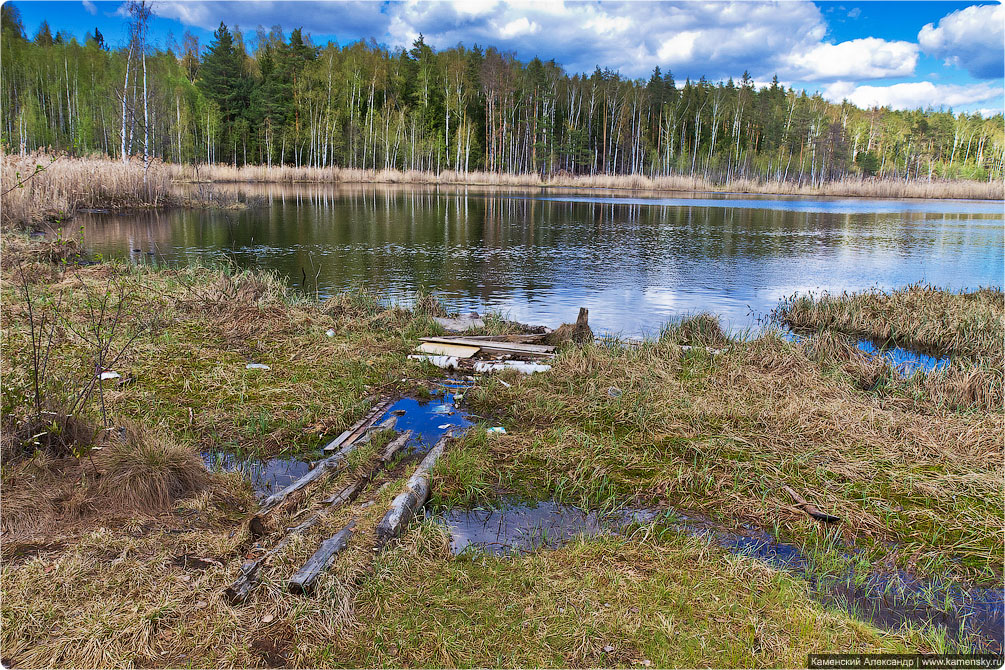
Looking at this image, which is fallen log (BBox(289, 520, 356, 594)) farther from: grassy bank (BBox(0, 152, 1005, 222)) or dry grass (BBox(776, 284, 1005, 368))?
grassy bank (BBox(0, 152, 1005, 222))

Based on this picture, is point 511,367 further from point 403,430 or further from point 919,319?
point 919,319

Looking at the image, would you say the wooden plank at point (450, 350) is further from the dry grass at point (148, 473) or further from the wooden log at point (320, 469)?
the dry grass at point (148, 473)

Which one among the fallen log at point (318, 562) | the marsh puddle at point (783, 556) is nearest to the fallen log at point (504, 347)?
the marsh puddle at point (783, 556)

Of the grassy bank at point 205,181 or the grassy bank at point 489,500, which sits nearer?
the grassy bank at point 489,500

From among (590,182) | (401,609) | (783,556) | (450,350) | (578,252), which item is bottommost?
(783,556)

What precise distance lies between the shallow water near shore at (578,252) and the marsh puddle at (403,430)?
14.2 feet

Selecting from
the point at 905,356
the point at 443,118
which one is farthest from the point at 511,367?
the point at 443,118

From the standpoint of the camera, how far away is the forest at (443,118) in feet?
186

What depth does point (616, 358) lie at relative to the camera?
7.80 meters

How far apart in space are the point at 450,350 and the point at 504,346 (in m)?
0.80

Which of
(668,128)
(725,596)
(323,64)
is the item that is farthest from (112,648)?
(668,128)

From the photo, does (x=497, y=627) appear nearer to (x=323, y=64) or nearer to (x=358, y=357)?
(x=358, y=357)

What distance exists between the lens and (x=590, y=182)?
6034 cm

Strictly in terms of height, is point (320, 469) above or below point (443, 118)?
below
